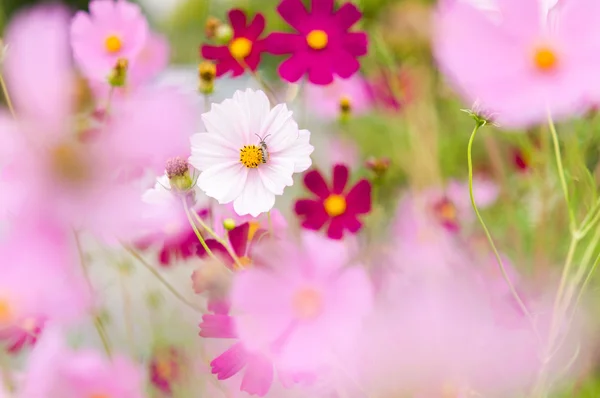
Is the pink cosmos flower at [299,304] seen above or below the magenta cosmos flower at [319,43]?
below

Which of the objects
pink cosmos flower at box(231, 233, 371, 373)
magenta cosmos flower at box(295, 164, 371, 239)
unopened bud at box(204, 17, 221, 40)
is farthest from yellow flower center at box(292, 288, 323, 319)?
unopened bud at box(204, 17, 221, 40)

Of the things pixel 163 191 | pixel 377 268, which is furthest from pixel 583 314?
pixel 163 191

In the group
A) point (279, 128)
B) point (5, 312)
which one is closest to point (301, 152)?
point (279, 128)

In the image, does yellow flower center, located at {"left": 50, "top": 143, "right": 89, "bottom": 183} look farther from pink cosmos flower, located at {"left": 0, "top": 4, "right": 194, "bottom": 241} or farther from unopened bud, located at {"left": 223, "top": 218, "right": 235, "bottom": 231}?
unopened bud, located at {"left": 223, "top": 218, "right": 235, "bottom": 231}

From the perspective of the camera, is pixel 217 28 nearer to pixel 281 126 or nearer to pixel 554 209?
pixel 281 126

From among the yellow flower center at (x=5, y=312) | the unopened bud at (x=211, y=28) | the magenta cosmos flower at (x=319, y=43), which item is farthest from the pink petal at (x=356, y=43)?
the yellow flower center at (x=5, y=312)

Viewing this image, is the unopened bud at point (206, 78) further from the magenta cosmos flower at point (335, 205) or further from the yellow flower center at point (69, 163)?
the yellow flower center at point (69, 163)

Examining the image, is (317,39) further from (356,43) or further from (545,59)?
(545,59)
